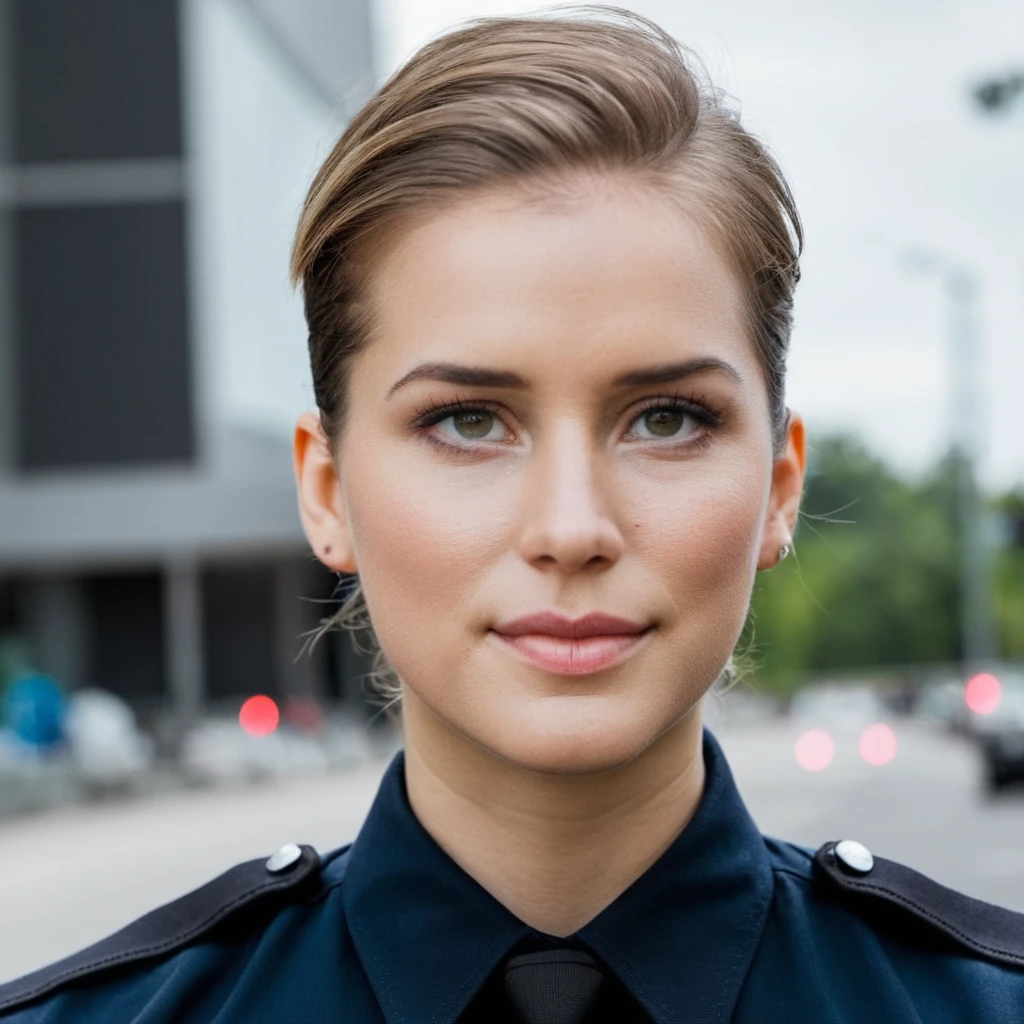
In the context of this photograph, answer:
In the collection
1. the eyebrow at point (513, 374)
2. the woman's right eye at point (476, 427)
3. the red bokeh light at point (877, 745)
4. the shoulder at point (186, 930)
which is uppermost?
the eyebrow at point (513, 374)

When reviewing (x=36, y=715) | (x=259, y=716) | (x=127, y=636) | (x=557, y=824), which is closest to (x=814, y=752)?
(x=259, y=716)

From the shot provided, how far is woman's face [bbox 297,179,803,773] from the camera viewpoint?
1.97m

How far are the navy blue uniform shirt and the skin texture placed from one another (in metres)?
0.12

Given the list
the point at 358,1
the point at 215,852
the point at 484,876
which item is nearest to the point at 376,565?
the point at 484,876

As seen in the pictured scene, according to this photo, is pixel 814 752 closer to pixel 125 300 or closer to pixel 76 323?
pixel 125 300

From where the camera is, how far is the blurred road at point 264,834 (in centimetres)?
1205

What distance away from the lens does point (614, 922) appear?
208cm

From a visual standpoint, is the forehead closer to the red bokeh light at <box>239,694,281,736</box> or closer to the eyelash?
the eyelash

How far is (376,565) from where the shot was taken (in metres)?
2.08

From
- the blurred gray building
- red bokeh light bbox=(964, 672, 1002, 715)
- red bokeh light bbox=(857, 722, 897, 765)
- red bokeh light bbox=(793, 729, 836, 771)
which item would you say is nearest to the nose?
red bokeh light bbox=(964, 672, 1002, 715)

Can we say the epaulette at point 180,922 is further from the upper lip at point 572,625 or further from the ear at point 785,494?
the ear at point 785,494

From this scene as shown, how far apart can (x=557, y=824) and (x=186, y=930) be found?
47 centimetres

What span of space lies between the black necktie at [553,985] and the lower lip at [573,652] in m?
0.34

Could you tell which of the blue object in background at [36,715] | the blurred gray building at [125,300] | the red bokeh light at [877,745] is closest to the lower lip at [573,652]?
the blue object in background at [36,715]
